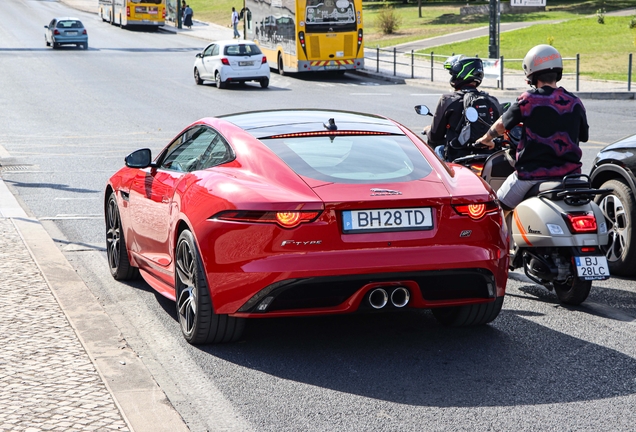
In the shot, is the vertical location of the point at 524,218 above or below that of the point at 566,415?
above

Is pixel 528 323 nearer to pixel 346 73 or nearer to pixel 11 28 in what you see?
pixel 346 73

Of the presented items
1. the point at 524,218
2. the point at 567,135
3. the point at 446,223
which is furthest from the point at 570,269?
the point at 446,223

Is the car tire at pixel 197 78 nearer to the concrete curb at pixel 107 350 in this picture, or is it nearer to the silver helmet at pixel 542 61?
the concrete curb at pixel 107 350

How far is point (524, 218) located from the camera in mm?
7004

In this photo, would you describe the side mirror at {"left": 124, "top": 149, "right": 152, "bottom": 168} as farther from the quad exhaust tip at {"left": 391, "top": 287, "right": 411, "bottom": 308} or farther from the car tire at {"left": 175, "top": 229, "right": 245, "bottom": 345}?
the quad exhaust tip at {"left": 391, "top": 287, "right": 411, "bottom": 308}

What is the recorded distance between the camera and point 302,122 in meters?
6.49

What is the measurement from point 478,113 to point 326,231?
10.9 ft

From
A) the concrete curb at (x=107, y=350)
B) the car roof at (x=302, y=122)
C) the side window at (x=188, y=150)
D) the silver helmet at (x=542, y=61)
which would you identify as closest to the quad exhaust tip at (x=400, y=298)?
the car roof at (x=302, y=122)

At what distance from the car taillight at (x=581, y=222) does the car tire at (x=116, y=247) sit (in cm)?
327

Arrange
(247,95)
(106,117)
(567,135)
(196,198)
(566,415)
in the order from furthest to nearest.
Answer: (247,95), (106,117), (567,135), (196,198), (566,415)

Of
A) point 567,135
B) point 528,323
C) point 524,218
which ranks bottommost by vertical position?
point 528,323

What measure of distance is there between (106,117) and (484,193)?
18849 mm

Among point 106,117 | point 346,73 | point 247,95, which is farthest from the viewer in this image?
point 346,73

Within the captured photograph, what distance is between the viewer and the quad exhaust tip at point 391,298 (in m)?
5.60
